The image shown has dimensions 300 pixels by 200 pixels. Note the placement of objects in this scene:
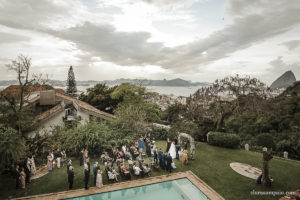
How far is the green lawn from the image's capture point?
420 inches

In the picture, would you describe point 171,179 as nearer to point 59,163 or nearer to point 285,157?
point 59,163

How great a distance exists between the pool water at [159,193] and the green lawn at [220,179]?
1385 millimetres

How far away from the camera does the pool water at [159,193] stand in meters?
10.3

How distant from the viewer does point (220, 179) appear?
1234 cm

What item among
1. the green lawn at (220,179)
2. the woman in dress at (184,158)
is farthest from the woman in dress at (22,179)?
the woman in dress at (184,158)

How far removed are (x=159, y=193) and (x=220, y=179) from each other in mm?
4886

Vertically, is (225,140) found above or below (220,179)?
above

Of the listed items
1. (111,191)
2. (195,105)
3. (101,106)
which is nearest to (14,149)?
(111,191)

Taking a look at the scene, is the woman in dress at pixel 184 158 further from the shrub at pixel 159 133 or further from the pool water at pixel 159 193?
the shrub at pixel 159 133

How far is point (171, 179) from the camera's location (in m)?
12.3

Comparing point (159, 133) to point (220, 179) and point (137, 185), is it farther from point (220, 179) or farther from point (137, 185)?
point (137, 185)

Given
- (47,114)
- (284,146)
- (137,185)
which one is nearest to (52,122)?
(47,114)

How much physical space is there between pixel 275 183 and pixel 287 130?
1243 cm

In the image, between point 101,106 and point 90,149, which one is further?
point 101,106
